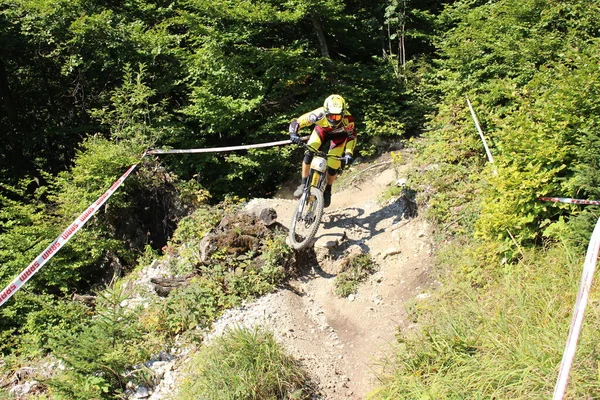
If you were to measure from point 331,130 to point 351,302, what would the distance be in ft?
8.79

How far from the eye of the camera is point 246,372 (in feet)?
16.2

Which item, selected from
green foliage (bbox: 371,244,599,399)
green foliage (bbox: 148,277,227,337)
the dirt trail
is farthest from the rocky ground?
green foliage (bbox: 371,244,599,399)

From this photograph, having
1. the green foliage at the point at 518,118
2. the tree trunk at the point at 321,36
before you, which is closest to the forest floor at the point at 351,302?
the green foliage at the point at 518,118

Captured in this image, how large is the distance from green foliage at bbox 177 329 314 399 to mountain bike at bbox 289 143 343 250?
229cm

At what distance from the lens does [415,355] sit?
4.64 m

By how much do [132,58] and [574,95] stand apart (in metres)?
10.6

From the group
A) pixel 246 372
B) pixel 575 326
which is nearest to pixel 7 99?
pixel 246 372

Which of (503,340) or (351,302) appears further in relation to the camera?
(351,302)

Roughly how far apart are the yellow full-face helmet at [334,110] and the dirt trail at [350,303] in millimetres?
1883

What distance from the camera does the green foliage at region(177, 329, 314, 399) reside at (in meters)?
4.84

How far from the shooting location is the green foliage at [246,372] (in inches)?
191

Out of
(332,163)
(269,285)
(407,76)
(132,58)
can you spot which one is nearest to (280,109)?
(407,76)

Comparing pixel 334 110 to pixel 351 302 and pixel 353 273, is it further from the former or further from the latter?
pixel 351 302

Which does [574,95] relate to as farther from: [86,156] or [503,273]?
[86,156]
